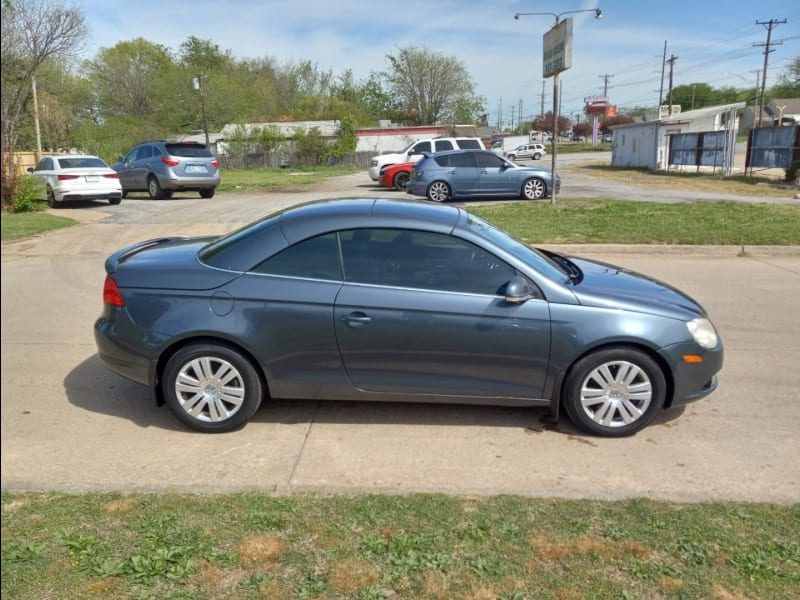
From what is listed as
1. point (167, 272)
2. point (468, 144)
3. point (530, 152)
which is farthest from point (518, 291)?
point (530, 152)

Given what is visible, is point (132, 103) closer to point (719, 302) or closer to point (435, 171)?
point (435, 171)

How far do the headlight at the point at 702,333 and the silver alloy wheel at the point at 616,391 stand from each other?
44 cm

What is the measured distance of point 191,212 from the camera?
54.9 feet

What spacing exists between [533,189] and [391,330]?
51.6 ft

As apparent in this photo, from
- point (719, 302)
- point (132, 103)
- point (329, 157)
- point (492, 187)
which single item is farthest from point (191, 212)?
point (132, 103)

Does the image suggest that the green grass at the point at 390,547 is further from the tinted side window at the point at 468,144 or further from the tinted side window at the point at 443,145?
the tinted side window at the point at 468,144

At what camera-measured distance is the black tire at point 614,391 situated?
4.14m

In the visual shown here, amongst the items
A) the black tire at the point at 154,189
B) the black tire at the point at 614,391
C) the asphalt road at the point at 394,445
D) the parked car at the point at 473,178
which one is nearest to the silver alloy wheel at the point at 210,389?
the asphalt road at the point at 394,445

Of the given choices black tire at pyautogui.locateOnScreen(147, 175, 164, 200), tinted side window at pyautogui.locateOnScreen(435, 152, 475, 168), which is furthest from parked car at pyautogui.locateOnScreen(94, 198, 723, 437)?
black tire at pyautogui.locateOnScreen(147, 175, 164, 200)

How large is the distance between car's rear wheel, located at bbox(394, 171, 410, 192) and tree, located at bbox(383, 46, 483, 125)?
166 ft

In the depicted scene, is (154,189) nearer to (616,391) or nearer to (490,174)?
(490,174)

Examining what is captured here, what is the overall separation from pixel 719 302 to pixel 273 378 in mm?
5773

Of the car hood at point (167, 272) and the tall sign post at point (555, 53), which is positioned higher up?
the tall sign post at point (555, 53)

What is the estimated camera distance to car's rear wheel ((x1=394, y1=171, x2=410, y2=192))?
23078mm
